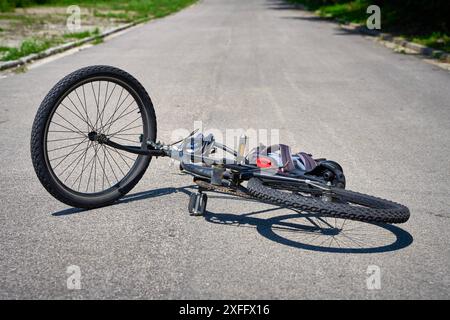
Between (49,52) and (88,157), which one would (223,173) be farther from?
(49,52)

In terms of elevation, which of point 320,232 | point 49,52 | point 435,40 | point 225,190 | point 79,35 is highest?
point 79,35

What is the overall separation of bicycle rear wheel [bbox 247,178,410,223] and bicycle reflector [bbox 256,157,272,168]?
187 mm

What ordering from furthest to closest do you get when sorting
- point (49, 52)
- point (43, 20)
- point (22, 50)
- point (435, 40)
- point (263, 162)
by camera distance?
point (43, 20), point (435, 40), point (49, 52), point (22, 50), point (263, 162)

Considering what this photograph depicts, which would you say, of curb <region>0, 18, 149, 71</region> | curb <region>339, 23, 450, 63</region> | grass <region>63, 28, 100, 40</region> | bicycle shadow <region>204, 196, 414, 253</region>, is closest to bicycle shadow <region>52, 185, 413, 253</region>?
bicycle shadow <region>204, 196, 414, 253</region>

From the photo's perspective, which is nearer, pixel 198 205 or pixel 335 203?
pixel 335 203

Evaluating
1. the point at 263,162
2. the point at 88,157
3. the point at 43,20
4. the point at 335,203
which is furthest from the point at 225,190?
the point at 43,20

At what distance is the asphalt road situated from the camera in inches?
119

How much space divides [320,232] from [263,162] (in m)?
0.65

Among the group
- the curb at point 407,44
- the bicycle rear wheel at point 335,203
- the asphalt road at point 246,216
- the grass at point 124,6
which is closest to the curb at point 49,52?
the asphalt road at point 246,216

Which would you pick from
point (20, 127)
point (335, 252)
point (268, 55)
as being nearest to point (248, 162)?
point (335, 252)

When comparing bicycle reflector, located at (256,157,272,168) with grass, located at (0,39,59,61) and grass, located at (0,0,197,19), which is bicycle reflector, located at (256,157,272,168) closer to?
grass, located at (0,39,59,61)

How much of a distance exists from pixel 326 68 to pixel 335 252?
845 cm

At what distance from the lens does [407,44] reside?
613 inches
